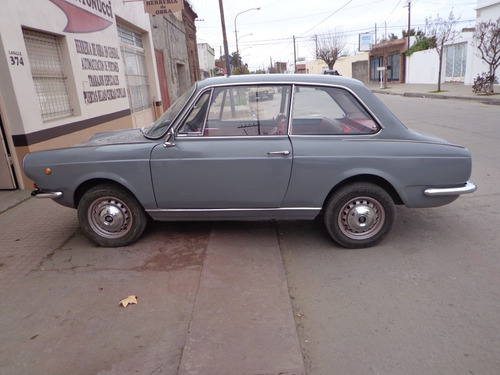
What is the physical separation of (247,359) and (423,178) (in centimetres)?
244

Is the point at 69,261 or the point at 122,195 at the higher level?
the point at 122,195

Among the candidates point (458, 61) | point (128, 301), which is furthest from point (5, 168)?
point (458, 61)

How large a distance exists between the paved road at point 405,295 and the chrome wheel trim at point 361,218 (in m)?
0.20

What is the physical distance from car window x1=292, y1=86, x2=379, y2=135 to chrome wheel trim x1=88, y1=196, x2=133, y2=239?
77.2 inches

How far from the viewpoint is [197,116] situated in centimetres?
385

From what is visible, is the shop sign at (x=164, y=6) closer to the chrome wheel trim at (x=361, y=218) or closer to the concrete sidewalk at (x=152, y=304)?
the concrete sidewalk at (x=152, y=304)

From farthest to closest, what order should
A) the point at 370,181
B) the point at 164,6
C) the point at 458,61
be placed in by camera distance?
the point at 458,61 → the point at 164,6 → the point at 370,181

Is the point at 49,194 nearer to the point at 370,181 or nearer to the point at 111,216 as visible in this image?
the point at 111,216

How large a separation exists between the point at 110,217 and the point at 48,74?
4432 mm

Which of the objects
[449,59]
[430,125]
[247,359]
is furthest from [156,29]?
[449,59]

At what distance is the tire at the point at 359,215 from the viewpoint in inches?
149

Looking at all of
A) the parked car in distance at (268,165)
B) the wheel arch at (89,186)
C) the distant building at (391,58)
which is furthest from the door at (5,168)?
the distant building at (391,58)

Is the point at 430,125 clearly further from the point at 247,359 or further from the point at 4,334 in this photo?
the point at 4,334

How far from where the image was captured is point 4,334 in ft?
9.08
